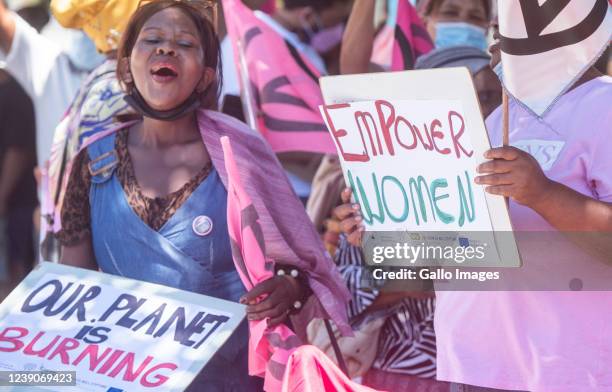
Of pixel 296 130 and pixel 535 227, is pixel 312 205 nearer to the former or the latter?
pixel 296 130

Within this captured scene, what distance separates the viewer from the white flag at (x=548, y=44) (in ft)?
9.68

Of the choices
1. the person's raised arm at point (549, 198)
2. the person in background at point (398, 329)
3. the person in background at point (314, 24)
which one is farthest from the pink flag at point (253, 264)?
the person in background at point (314, 24)

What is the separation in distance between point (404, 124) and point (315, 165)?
2.57 meters

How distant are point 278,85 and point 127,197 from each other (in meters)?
1.72

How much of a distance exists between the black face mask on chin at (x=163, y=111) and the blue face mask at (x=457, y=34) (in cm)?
179

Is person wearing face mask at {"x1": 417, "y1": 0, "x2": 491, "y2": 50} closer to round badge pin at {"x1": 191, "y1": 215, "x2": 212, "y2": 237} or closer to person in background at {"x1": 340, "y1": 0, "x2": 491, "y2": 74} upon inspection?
person in background at {"x1": 340, "y1": 0, "x2": 491, "y2": 74}

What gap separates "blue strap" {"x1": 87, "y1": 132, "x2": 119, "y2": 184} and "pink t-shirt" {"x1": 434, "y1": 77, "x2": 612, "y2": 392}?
133 centimetres

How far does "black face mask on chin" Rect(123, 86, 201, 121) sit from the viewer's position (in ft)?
12.1

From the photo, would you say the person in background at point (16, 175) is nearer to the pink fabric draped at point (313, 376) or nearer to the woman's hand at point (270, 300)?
the woman's hand at point (270, 300)

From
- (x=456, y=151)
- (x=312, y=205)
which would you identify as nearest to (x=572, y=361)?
(x=456, y=151)

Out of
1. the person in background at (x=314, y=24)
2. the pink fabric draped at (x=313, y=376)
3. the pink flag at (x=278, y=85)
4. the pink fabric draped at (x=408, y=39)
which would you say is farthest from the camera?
the person in background at (x=314, y=24)

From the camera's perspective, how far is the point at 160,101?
12.0 ft

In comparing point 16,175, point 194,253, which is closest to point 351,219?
point 194,253

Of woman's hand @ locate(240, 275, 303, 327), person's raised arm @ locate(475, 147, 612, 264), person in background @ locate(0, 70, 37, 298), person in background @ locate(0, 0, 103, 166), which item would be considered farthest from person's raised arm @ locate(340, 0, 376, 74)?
person in background @ locate(0, 70, 37, 298)
